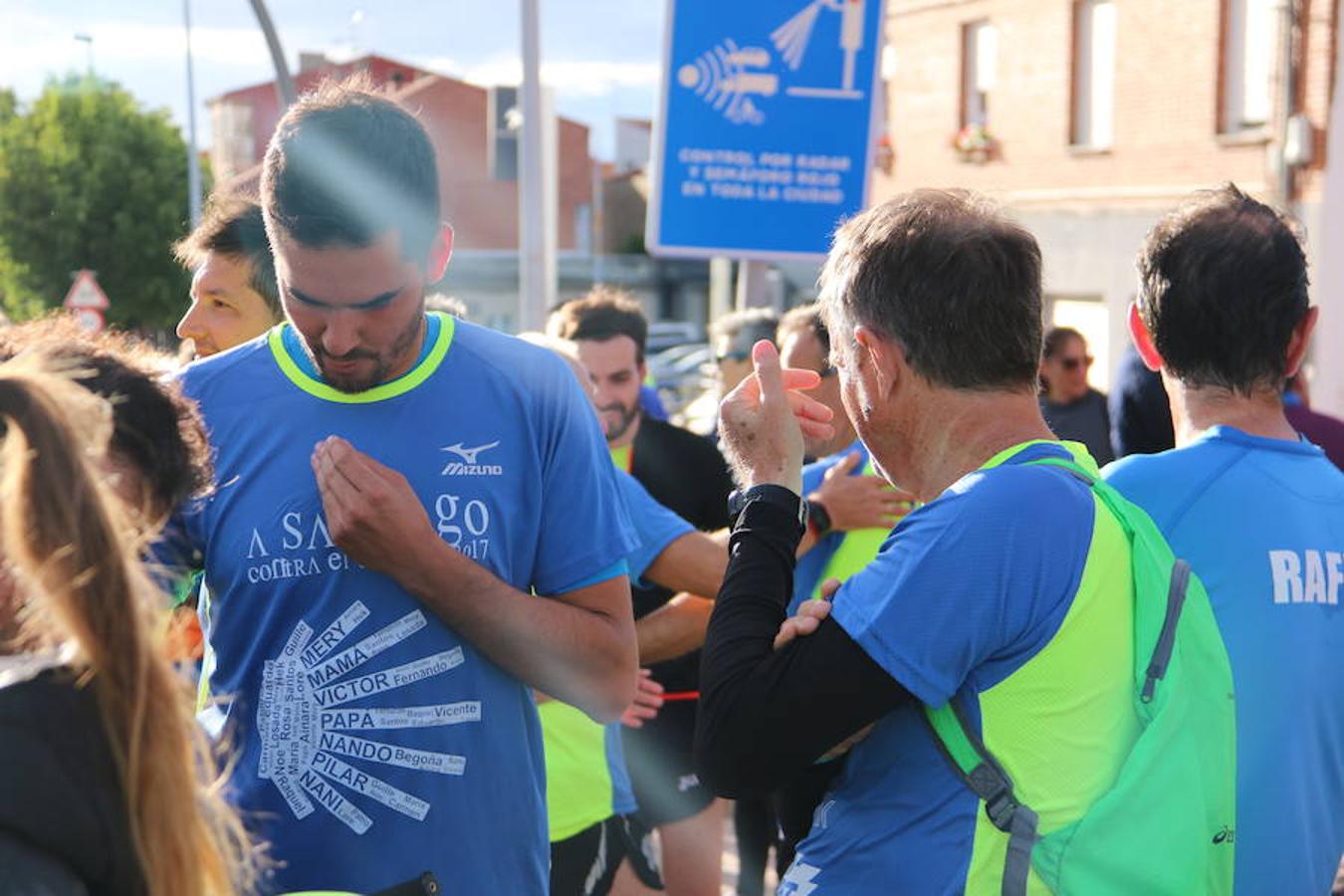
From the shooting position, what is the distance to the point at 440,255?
8.14ft

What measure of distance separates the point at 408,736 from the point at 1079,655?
37.9 inches

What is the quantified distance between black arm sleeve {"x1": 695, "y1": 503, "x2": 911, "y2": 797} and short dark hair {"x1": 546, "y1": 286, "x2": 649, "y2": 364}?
3.25 metres

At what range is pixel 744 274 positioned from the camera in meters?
7.46

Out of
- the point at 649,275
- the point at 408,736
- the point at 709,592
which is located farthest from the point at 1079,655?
the point at 649,275

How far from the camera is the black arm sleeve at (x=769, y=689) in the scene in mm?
1993

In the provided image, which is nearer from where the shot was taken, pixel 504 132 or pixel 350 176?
pixel 350 176

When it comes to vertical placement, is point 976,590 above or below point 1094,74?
below

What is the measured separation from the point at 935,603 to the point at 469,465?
0.78m

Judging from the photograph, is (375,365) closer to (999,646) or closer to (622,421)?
(999,646)

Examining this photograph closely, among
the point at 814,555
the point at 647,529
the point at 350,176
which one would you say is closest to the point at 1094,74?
the point at 814,555

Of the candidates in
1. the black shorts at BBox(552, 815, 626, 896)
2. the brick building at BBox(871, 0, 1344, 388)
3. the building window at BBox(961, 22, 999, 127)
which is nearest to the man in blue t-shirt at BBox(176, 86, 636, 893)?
the black shorts at BBox(552, 815, 626, 896)

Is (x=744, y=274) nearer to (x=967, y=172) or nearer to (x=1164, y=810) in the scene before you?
(x=1164, y=810)

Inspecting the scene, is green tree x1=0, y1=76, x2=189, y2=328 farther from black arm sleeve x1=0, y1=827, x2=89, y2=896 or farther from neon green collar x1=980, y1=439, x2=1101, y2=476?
black arm sleeve x1=0, y1=827, x2=89, y2=896

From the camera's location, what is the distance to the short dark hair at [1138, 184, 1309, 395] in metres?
2.79
